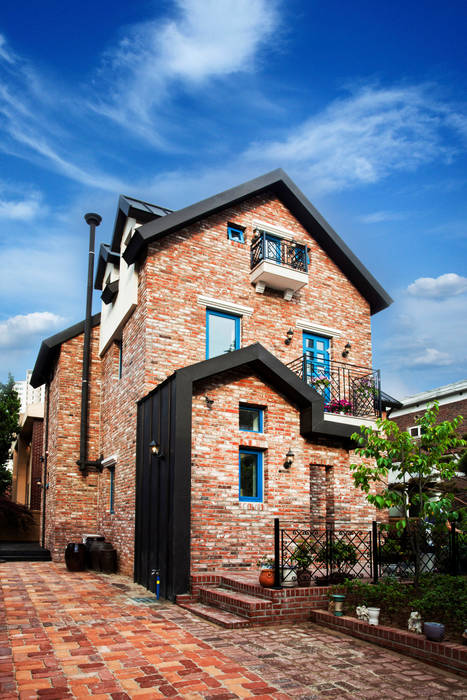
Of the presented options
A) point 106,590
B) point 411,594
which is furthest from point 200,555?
point 411,594

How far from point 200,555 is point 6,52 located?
374 inches

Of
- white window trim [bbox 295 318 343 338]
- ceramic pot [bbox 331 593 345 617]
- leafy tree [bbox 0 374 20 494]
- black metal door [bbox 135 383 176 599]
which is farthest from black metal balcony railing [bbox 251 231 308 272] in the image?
leafy tree [bbox 0 374 20 494]

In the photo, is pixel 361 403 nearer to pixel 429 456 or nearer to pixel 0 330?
pixel 429 456

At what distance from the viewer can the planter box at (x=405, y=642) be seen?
5875 millimetres

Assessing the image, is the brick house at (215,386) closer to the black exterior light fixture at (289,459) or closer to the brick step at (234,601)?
the black exterior light fixture at (289,459)

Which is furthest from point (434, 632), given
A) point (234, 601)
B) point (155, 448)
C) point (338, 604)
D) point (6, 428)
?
point (6, 428)

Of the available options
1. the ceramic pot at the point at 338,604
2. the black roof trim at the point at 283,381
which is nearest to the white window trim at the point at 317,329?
the black roof trim at the point at 283,381

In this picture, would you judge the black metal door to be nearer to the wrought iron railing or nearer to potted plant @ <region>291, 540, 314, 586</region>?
the wrought iron railing

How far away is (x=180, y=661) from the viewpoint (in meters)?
5.89

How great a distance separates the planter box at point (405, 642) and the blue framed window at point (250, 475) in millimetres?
3515

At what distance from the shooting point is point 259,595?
328 inches

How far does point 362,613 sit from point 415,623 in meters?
0.88

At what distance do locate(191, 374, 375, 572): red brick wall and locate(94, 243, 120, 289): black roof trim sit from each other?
7.17 m

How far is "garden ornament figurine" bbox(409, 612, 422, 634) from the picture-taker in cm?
667
